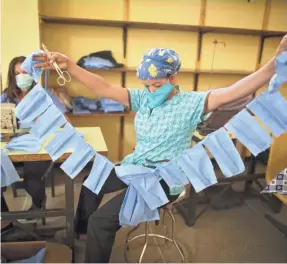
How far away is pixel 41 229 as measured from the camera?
231 cm

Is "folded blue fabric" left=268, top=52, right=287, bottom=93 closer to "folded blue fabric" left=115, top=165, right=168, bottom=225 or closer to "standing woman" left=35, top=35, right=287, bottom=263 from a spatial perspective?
"standing woman" left=35, top=35, right=287, bottom=263

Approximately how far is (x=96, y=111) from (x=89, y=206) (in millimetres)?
1669

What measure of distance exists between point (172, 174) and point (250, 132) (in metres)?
0.43

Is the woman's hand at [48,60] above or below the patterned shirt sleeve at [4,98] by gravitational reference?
above

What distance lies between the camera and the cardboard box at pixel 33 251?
1.64 m

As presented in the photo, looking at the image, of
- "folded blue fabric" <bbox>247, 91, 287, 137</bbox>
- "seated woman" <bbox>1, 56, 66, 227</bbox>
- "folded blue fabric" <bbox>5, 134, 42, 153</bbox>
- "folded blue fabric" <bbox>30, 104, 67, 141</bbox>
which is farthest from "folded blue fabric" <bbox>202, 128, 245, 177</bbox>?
"seated woman" <bbox>1, 56, 66, 227</bbox>

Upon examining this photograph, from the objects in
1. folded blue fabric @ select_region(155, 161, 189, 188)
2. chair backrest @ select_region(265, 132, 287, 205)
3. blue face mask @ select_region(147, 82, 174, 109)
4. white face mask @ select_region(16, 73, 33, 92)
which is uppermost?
blue face mask @ select_region(147, 82, 174, 109)

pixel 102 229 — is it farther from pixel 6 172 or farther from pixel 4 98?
pixel 4 98

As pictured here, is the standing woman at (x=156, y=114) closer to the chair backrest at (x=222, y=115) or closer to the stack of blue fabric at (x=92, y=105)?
the chair backrest at (x=222, y=115)

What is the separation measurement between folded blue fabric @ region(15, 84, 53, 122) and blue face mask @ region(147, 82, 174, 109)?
0.52 m

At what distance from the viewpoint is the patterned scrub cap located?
146 cm

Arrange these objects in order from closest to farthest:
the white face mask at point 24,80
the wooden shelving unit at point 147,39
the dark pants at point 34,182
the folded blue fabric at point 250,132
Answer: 1. the folded blue fabric at point 250,132
2. the white face mask at point 24,80
3. the dark pants at point 34,182
4. the wooden shelving unit at point 147,39

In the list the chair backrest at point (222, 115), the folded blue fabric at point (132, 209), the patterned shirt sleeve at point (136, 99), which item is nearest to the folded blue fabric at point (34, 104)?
the patterned shirt sleeve at point (136, 99)

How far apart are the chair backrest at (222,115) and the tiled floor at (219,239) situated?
803 millimetres
